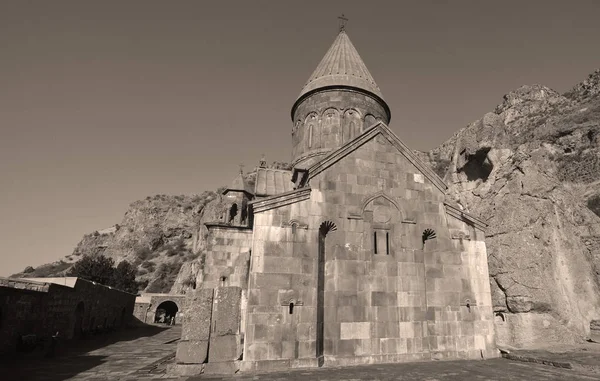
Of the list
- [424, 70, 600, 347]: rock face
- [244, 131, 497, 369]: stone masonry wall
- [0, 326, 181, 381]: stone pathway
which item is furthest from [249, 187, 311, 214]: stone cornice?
[424, 70, 600, 347]: rock face

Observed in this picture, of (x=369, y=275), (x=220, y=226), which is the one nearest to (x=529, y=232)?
(x=369, y=275)

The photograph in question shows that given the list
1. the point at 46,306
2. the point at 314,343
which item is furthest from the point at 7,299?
the point at 314,343

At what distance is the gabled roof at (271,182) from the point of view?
14.2m

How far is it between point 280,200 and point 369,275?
123 inches

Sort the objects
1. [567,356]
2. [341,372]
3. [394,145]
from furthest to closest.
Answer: [394,145]
[567,356]
[341,372]

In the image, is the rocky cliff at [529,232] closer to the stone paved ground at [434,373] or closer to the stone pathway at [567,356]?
the stone pathway at [567,356]

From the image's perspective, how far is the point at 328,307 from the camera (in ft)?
26.6

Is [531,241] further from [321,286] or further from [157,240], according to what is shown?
[157,240]

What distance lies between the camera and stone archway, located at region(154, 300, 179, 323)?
31947 mm

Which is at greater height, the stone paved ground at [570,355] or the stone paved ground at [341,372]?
the stone paved ground at [570,355]

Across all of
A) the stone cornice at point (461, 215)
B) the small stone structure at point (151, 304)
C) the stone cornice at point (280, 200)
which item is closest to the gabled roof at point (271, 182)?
the stone cornice at point (280, 200)

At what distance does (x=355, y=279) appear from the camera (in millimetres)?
8438

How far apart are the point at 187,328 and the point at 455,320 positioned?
7.09 m

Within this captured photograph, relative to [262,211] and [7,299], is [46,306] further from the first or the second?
[262,211]
